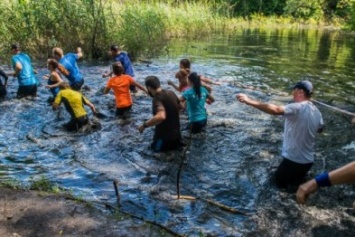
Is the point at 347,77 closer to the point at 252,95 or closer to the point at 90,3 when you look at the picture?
the point at 252,95

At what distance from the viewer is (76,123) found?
8.90 metres

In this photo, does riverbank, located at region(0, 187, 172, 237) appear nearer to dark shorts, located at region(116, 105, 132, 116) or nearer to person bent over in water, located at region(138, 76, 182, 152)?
person bent over in water, located at region(138, 76, 182, 152)

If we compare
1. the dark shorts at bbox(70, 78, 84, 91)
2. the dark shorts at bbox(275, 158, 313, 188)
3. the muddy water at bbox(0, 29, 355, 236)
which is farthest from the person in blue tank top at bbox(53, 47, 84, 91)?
the dark shorts at bbox(275, 158, 313, 188)

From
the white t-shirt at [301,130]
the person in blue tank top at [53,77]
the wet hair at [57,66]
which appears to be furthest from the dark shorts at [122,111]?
the white t-shirt at [301,130]

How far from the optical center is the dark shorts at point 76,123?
8.88 metres

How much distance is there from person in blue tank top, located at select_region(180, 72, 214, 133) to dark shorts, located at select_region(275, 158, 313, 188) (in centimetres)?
244

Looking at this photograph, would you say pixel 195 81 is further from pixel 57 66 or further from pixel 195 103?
pixel 57 66

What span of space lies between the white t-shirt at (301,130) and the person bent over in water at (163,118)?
2162mm

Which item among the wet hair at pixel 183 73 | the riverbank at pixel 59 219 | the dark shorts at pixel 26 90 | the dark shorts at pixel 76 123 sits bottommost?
the riverbank at pixel 59 219

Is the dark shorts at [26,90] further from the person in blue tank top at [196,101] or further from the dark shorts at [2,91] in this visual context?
the person in blue tank top at [196,101]

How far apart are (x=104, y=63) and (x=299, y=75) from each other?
8019 millimetres

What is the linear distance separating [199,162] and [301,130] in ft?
7.32

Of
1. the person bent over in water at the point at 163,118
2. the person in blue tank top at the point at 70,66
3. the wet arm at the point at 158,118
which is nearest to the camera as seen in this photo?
the wet arm at the point at 158,118

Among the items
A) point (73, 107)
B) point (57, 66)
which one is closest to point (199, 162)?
point (73, 107)
